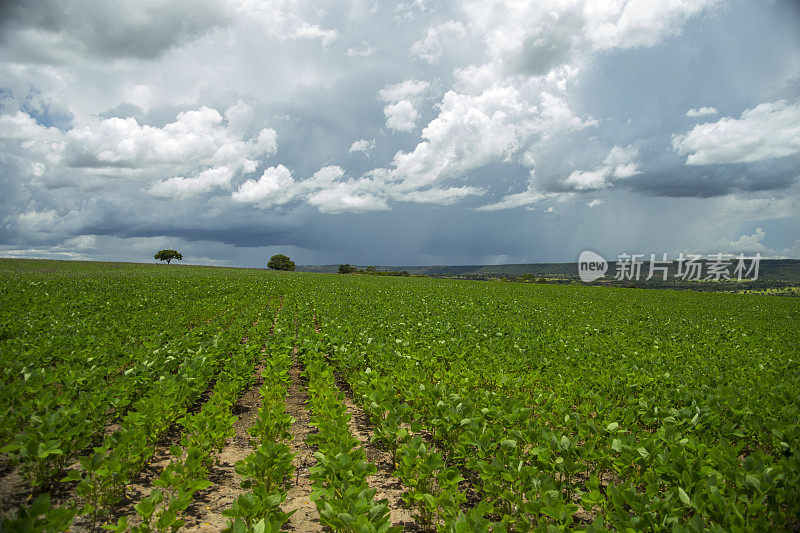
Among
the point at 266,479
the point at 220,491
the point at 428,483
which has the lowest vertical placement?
the point at 220,491

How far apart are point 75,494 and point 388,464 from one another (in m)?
4.14

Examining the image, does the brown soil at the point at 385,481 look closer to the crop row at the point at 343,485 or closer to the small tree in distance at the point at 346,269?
the crop row at the point at 343,485

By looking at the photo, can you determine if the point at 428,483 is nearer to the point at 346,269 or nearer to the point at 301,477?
the point at 301,477

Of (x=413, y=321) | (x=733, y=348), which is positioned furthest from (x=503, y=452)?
(x=733, y=348)

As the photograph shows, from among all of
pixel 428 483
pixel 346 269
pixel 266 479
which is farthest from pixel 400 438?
pixel 346 269

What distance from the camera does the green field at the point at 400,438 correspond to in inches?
137

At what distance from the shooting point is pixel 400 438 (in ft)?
18.1

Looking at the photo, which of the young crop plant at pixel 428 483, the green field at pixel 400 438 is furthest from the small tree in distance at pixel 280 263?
the young crop plant at pixel 428 483

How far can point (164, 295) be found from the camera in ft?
80.0

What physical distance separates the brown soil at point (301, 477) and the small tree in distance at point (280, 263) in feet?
384

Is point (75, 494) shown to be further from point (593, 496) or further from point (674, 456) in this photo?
point (674, 456)

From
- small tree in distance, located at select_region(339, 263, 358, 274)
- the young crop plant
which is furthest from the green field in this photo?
small tree in distance, located at select_region(339, 263, 358, 274)

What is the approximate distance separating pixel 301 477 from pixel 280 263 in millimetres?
121317

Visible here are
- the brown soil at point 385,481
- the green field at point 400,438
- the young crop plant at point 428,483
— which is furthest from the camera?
the brown soil at point 385,481
